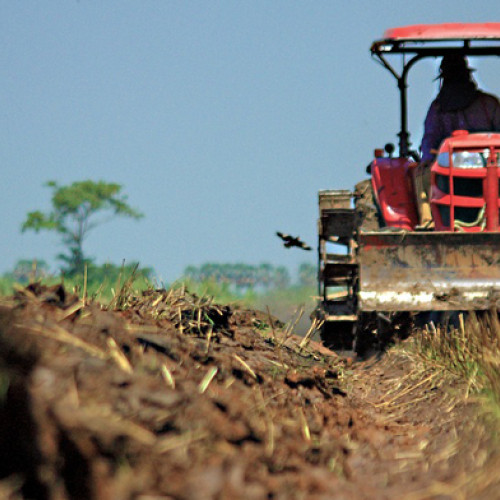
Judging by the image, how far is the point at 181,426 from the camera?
3.41 meters

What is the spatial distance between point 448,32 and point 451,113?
105 centimetres

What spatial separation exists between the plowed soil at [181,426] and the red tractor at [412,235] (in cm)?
268

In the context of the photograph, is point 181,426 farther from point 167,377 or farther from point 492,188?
point 492,188

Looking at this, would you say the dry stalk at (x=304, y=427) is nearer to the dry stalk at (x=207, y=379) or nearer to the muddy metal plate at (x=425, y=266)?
the dry stalk at (x=207, y=379)

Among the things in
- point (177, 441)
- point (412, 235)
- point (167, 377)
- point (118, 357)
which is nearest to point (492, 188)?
point (412, 235)

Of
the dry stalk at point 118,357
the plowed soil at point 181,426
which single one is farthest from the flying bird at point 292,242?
the dry stalk at point 118,357

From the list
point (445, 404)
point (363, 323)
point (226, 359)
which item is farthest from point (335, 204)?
point (226, 359)

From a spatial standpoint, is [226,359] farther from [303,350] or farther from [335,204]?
[335,204]

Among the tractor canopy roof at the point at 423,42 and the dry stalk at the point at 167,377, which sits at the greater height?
the tractor canopy roof at the point at 423,42

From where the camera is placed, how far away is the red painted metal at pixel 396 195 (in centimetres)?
1027

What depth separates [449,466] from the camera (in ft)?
13.1

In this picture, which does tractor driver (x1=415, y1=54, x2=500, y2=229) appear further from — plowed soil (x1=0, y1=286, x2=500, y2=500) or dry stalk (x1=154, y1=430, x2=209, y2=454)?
dry stalk (x1=154, y1=430, x2=209, y2=454)

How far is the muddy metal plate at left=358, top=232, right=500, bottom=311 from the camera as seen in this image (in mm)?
8484

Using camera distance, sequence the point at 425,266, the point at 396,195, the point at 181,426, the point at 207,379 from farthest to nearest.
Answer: the point at 396,195 → the point at 425,266 → the point at 207,379 → the point at 181,426
